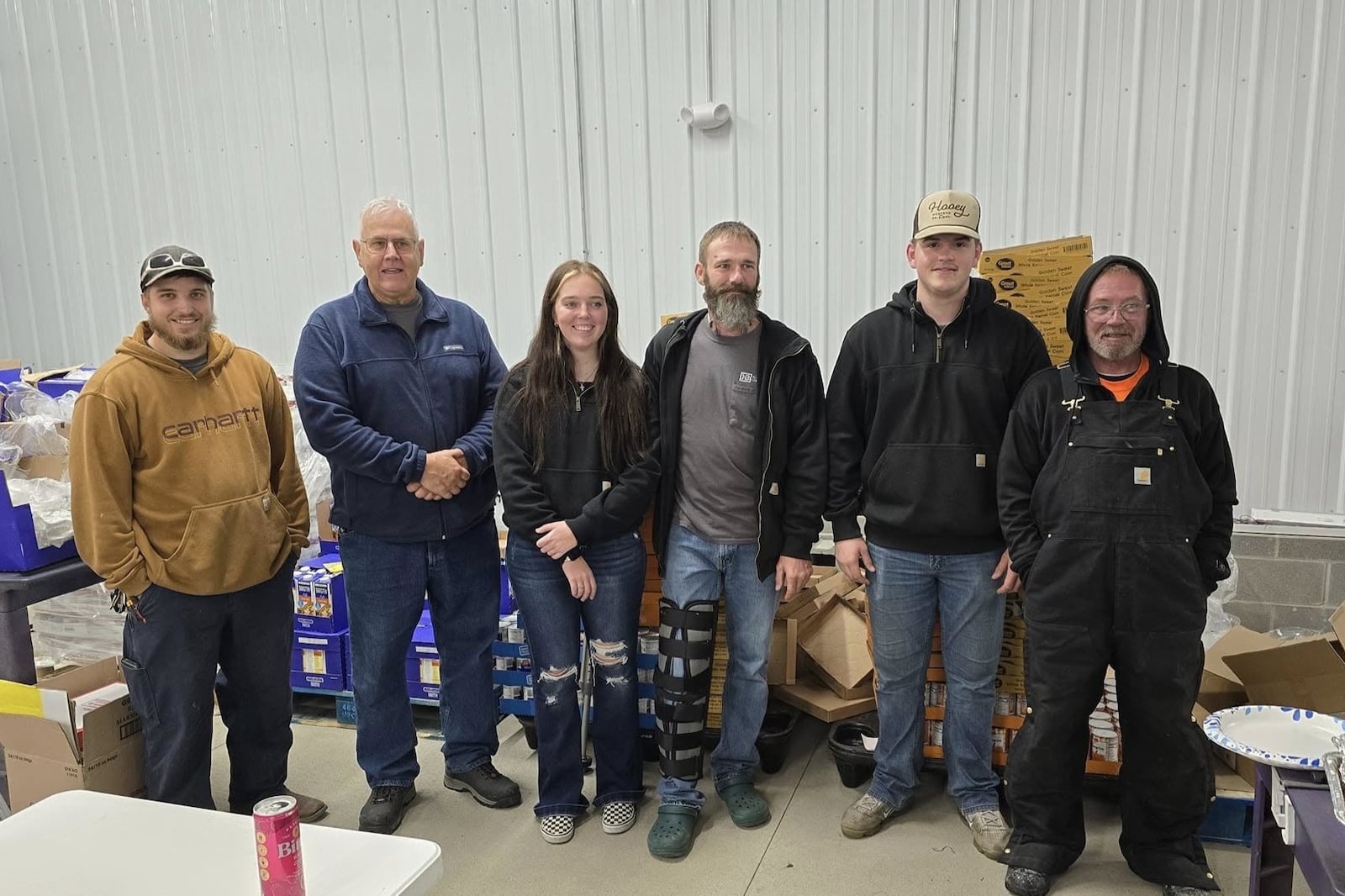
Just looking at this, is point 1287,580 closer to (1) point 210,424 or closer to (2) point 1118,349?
(2) point 1118,349

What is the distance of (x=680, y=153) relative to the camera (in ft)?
13.4

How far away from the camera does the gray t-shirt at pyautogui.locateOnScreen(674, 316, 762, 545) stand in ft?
8.36

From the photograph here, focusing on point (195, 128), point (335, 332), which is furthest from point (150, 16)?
point (335, 332)

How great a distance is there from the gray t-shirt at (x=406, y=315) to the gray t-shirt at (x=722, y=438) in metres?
0.85

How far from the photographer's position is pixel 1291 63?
3254 mm

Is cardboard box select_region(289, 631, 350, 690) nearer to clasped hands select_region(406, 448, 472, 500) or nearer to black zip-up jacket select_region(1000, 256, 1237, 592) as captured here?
clasped hands select_region(406, 448, 472, 500)

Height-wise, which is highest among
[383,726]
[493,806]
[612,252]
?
[612,252]

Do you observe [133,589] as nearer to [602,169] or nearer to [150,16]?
[602,169]

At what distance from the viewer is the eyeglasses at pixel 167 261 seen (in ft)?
7.57

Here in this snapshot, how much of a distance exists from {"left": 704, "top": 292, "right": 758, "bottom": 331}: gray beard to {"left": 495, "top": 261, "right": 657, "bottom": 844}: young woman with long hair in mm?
300

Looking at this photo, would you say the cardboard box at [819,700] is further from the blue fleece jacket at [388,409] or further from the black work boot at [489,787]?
the blue fleece jacket at [388,409]

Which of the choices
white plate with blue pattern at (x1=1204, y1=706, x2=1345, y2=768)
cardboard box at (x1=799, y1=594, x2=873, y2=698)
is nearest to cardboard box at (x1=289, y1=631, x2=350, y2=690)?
cardboard box at (x1=799, y1=594, x2=873, y2=698)

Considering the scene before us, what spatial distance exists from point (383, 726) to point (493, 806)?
456mm

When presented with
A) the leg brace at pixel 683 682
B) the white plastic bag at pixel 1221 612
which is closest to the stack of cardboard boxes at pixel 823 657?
the leg brace at pixel 683 682
